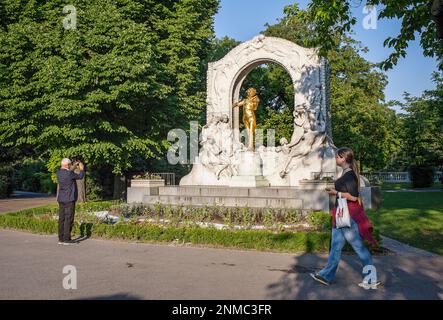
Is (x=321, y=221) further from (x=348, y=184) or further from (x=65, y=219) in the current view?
(x=65, y=219)

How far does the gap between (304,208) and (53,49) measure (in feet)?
44.9

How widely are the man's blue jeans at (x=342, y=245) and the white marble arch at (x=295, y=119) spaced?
399 inches

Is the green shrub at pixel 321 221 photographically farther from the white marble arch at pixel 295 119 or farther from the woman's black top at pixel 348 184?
the white marble arch at pixel 295 119

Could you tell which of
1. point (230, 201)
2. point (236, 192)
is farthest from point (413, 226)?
point (236, 192)

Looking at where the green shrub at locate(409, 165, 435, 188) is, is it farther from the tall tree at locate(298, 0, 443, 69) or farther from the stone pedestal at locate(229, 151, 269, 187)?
the tall tree at locate(298, 0, 443, 69)

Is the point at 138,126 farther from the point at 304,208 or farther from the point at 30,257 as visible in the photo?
the point at 30,257

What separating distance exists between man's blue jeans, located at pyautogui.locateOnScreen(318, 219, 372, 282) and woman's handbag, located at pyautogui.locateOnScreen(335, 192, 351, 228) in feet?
0.30

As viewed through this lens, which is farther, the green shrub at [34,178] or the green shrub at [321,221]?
the green shrub at [34,178]

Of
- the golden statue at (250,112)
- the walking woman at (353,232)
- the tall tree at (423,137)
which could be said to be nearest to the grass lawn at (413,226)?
the walking woman at (353,232)

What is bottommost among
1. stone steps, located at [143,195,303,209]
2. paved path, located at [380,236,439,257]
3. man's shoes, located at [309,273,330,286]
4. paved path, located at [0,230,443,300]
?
paved path, located at [0,230,443,300]

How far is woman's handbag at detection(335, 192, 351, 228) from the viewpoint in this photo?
557 cm

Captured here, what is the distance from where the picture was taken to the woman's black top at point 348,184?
222 inches

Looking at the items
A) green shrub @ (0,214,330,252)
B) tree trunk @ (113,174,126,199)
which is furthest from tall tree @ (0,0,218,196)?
green shrub @ (0,214,330,252)
